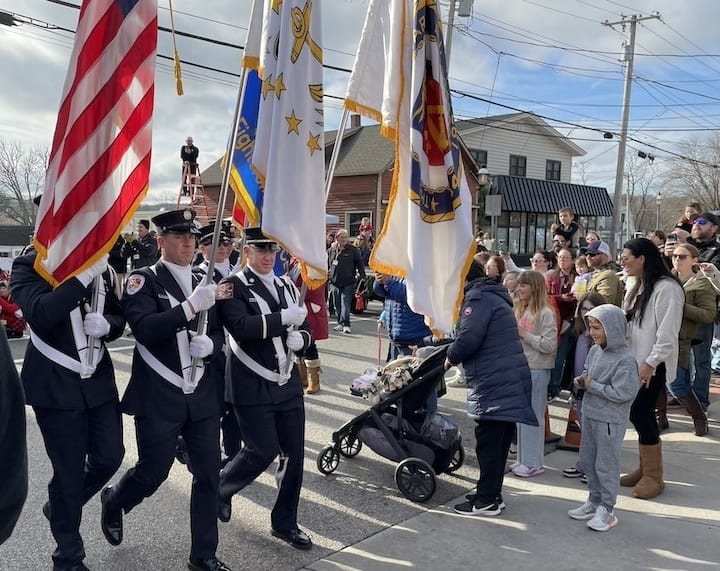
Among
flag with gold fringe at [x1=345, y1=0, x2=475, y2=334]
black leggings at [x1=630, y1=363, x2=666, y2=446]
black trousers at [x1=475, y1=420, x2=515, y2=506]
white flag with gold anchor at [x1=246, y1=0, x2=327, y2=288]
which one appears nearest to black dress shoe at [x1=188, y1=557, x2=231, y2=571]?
white flag with gold anchor at [x1=246, y1=0, x2=327, y2=288]

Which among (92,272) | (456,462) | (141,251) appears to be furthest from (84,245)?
(141,251)

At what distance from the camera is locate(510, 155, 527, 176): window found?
35.9m

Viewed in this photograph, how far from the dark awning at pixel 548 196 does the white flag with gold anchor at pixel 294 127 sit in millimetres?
28152

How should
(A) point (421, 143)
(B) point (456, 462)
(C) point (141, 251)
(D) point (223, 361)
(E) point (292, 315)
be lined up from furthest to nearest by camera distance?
(C) point (141, 251) < (B) point (456, 462) < (D) point (223, 361) < (A) point (421, 143) < (E) point (292, 315)

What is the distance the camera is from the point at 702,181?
2121 inches

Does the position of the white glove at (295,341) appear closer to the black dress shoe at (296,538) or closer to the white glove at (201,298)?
the white glove at (201,298)

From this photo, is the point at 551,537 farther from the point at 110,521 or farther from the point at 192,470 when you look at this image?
the point at 110,521

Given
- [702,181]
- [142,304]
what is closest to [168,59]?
[142,304]

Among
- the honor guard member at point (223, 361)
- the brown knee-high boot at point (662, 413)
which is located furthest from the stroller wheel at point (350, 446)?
the brown knee-high boot at point (662, 413)

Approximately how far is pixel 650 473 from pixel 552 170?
35.6 m

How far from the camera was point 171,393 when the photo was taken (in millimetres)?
3570

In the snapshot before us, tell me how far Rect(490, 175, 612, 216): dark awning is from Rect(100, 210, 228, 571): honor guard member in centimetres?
2895

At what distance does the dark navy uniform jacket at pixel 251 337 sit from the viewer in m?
3.93

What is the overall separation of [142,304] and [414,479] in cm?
242
